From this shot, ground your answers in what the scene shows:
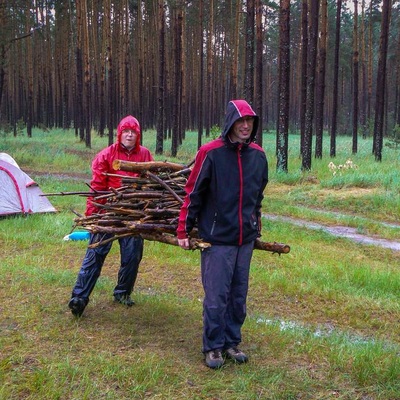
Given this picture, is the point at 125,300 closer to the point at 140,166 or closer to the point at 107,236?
the point at 107,236

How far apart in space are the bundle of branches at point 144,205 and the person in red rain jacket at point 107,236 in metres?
0.17

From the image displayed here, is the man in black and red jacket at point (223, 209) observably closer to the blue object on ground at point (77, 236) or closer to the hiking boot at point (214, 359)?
the hiking boot at point (214, 359)

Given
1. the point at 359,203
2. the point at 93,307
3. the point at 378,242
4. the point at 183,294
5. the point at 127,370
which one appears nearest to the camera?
the point at 127,370

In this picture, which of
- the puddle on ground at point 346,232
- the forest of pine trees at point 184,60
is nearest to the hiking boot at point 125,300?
the puddle on ground at point 346,232

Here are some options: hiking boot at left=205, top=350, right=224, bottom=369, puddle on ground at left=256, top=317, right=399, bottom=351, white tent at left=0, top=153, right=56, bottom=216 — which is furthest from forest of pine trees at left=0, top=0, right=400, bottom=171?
hiking boot at left=205, top=350, right=224, bottom=369

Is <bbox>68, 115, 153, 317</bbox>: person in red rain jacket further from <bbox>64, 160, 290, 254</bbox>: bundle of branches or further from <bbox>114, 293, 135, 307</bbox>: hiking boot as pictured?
<bbox>114, 293, 135, 307</bbox>: hiking boot

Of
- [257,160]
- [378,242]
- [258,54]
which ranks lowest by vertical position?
[378,242]

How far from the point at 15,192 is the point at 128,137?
662 centimetres

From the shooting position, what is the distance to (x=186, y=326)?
5289 mm

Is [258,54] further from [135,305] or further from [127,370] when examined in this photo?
[127,370]

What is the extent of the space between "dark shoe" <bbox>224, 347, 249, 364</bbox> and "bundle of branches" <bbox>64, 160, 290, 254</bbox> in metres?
0.89

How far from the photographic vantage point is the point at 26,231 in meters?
9.73

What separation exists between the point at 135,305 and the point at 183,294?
2.83ft

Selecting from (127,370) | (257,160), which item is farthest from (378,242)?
(127,370)
